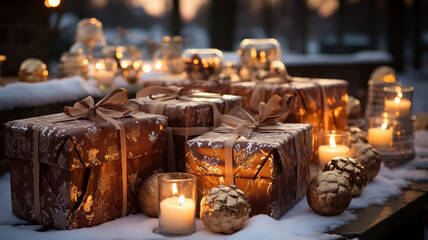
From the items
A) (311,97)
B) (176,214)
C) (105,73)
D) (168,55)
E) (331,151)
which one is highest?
(168,55)

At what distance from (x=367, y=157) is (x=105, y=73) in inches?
66.0

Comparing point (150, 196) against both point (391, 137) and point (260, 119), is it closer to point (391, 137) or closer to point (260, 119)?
point (260, 119)

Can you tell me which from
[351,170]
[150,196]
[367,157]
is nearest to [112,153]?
[150,196]

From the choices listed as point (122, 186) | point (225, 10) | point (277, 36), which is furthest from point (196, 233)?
point (277, 36)

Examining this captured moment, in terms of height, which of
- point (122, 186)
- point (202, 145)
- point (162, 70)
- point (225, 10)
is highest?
point (225, 10)

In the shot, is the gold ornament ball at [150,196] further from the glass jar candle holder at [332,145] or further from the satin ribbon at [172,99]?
the glass jar candle holder at [332,145]

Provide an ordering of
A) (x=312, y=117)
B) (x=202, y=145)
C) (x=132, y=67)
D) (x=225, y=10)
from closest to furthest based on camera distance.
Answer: (x=202, y=145) < (x=312, y=117) < (x=132, y=67) < (x=225, y=10)

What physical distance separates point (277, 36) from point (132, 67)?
277 inches

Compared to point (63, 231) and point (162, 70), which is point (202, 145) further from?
point (162, 70)

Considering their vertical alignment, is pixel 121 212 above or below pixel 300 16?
below

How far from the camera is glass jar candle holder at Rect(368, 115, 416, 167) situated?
2.76m

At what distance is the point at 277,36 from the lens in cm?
990

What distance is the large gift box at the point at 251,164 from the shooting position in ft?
5.83

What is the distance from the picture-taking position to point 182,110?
6.64 feet
